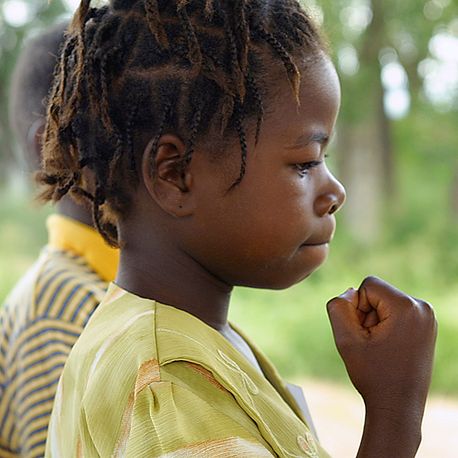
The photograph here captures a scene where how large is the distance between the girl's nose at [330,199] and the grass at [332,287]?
86.3 inches

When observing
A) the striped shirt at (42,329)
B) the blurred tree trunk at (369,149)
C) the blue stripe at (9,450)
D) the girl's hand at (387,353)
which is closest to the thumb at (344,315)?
the girl's hand at (387,353)

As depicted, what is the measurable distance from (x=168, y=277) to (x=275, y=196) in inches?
5.1

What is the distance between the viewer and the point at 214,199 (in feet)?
2.61

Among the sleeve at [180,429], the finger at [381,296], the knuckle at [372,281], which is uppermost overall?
the knuckle at [372,281]

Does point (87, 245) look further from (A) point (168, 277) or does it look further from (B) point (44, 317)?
(A) point (168, 277)

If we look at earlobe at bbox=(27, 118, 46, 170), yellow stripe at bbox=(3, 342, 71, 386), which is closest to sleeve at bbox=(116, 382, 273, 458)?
yellow stripe at bbox=(3, 342, 71, 386)

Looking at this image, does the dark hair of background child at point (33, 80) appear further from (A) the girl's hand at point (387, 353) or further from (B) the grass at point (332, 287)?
(B) the grass at point (332, 287)

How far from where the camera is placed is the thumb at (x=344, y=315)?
0.79 meters

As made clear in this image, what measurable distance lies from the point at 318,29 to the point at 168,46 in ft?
0.54

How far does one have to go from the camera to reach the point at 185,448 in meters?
0.65

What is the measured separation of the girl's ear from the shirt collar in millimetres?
434

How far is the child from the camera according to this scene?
3.68 feet

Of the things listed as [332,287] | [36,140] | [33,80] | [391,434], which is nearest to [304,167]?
[391,434]

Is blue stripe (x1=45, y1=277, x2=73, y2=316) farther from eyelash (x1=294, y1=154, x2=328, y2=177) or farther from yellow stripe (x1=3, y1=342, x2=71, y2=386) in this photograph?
eyelash (x1=294, y1=154, x2=328, y2=177)
